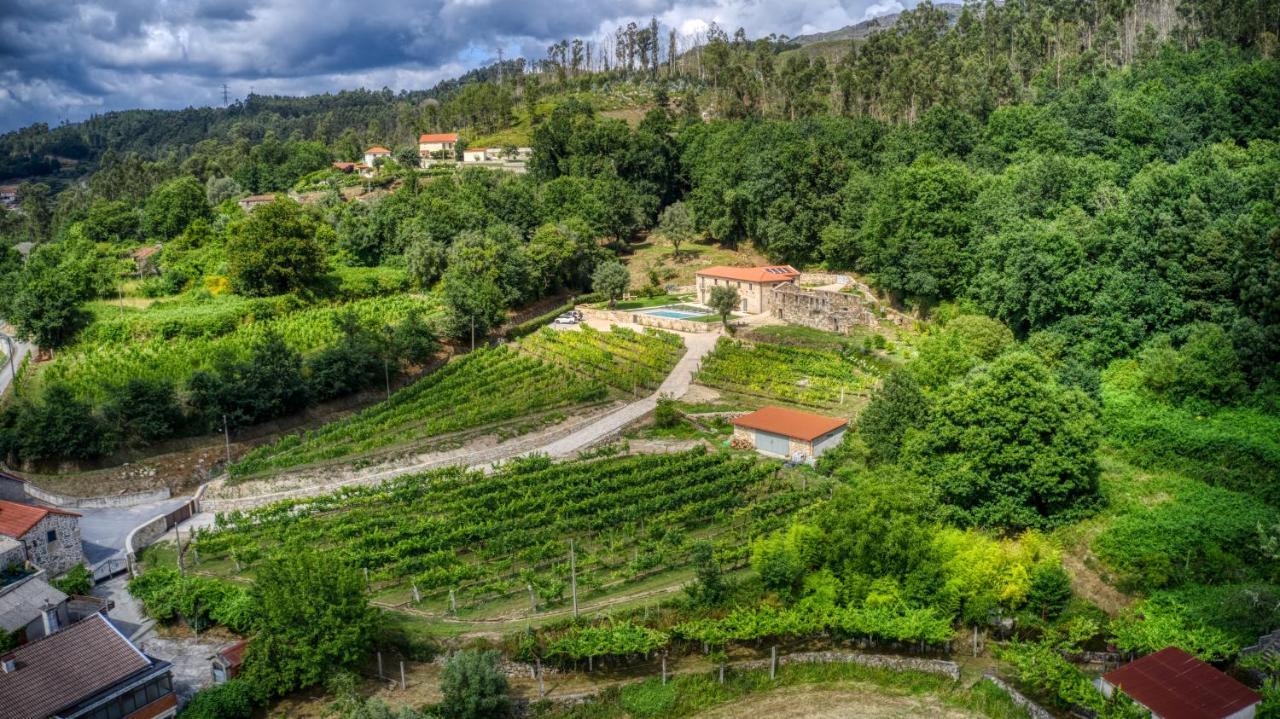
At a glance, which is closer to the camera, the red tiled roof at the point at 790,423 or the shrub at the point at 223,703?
the shrub at the point at 223,703

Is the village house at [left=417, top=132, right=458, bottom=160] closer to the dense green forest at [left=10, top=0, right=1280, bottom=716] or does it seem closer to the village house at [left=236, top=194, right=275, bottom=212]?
the dense green forest at [left=10, top=0, right=1280, bottom=716]

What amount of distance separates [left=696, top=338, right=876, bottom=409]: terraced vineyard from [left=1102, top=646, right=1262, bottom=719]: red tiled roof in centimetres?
2127

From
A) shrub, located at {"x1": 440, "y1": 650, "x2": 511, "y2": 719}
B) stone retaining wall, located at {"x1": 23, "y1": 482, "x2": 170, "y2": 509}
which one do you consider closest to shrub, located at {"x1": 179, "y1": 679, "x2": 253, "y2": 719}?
shrub, located at {"x1": 440, "y1": 650, "x2": 511, "y2": 719}

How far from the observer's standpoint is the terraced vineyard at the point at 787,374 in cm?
4284

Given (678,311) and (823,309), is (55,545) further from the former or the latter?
(823,309)

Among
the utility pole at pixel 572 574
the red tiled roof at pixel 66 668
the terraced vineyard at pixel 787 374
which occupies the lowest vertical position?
the utility pole at pixel 572 574

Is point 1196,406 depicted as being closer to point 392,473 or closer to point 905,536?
point 905,536

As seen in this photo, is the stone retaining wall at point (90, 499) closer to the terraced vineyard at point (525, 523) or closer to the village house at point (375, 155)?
the terraced vineyard at point (525, 523)

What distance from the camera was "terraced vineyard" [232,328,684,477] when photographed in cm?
4009

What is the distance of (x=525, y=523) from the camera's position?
3173cm

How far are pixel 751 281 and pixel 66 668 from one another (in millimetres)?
45111

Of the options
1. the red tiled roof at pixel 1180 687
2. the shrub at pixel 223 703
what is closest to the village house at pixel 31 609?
the shrub at pixel 223 703

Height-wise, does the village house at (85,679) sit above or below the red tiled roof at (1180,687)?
above

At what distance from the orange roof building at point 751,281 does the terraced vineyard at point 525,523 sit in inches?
898
